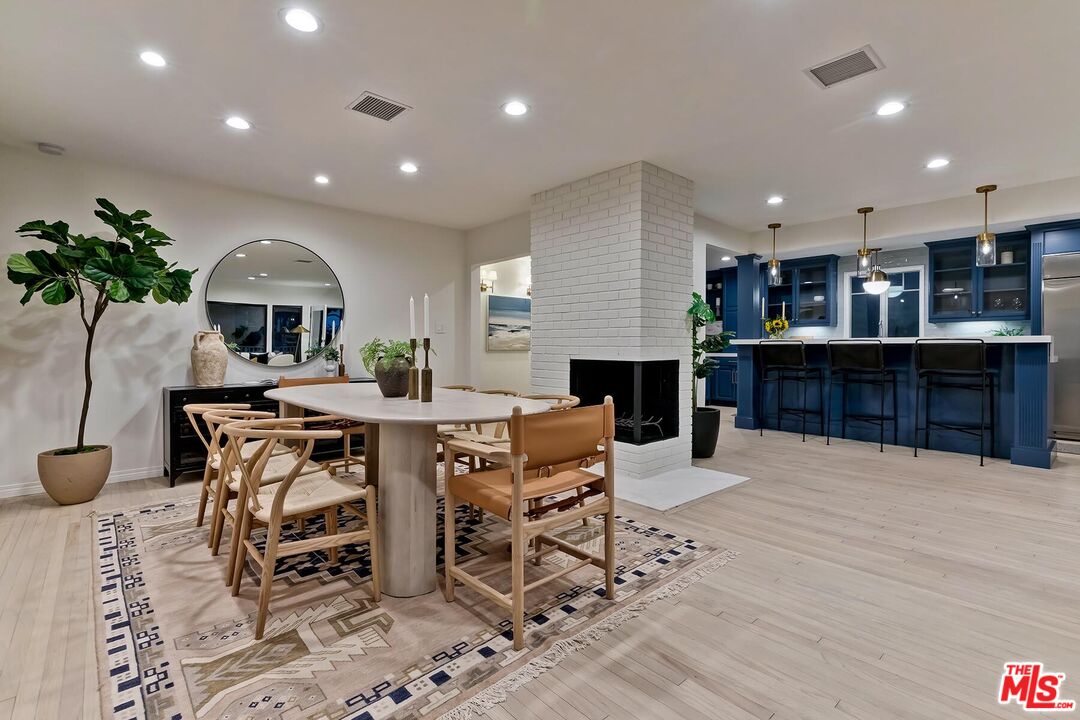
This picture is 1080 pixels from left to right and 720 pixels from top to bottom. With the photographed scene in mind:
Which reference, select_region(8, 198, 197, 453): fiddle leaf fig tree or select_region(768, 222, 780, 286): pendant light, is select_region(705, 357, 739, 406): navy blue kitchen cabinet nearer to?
select_region(768, 222, 780, 286): pendant light

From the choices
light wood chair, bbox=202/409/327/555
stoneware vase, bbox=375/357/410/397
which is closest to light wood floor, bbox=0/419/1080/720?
light wood chair, bbox=202/409/327/555

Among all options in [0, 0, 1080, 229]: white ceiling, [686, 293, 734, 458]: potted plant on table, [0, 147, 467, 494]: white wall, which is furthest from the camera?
[686, 293, 734, 458]: potted plant on table

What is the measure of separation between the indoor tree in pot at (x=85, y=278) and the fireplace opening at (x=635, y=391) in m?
3.23

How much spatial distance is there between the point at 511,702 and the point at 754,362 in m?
5.54

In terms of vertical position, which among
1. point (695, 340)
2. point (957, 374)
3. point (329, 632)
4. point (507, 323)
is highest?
point (507, 323)

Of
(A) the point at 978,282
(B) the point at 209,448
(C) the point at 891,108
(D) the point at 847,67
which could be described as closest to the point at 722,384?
(A) the point at 978,282

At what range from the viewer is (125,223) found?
346 cm

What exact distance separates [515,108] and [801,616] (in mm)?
2929

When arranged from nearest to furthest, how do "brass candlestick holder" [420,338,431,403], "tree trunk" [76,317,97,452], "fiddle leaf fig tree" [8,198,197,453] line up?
"brass candlestick holder" [420,338,431,403]
"fiddle leaf fig tree" [8,198,197,453]
"tree trunk" [76,317,97,452]

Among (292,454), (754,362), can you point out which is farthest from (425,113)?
(754,362)

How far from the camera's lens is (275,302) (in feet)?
15.2

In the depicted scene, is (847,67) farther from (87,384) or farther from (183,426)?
(87,384)

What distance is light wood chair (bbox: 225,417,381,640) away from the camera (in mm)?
1786

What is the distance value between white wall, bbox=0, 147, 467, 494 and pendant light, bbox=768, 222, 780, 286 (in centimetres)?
441
